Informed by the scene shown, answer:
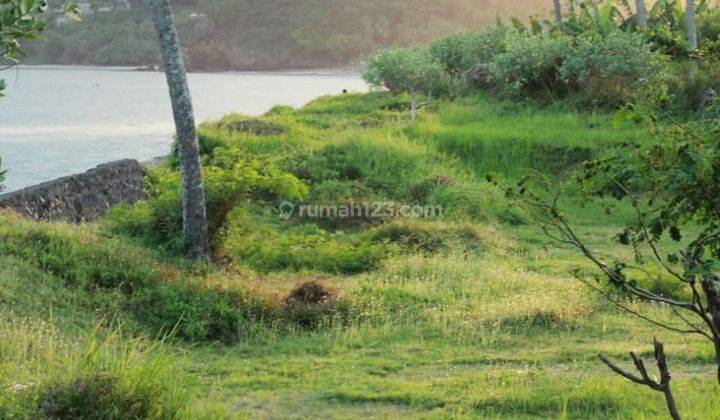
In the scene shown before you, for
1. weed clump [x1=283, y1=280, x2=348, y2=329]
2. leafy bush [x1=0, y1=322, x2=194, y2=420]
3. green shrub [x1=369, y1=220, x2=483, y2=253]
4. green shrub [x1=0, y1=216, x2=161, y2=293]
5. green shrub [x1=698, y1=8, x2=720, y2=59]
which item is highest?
green shrub [x1=698, y1=8, x2=720, y2=59]

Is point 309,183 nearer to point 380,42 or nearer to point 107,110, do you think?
point 107,110

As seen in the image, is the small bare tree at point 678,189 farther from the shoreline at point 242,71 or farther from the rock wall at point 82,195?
the shoreline at point 242,71

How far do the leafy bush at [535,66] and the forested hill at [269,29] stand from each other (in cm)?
5263

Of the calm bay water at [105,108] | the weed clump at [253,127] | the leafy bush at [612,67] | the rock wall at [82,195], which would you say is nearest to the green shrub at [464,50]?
the leafy bush at [612,67]

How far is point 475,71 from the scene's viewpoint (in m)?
32.4

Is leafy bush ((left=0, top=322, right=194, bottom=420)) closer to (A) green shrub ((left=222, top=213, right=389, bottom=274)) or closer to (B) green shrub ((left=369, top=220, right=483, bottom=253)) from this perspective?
(A) green shrub ((left=222, top=213, right=389, bottom=274))

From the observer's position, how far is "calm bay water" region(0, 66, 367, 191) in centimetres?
4078

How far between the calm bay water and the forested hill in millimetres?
1784

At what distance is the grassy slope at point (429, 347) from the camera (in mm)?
7305

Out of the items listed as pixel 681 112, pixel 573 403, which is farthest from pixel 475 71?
pixel 573 403

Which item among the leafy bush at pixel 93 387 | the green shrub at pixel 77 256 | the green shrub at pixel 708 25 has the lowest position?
the green shrub at pixel 77 256

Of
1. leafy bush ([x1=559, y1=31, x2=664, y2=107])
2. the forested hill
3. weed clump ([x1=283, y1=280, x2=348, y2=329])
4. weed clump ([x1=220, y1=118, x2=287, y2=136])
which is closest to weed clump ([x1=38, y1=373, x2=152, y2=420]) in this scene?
weed clump ([x1=283, y1=280, x2=348, y2=329])

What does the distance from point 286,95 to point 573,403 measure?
204 ft

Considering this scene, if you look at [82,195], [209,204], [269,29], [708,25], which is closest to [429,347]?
[209,204]
